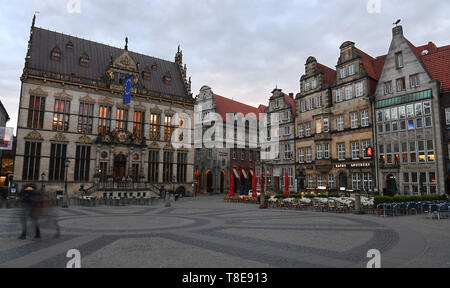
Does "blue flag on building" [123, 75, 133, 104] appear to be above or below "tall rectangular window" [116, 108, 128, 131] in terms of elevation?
above

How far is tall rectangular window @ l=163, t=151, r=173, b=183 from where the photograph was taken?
42.8 m

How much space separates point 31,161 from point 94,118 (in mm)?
8589

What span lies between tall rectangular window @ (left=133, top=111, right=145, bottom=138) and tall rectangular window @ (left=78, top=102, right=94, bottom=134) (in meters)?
5.59

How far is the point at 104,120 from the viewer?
3847cm

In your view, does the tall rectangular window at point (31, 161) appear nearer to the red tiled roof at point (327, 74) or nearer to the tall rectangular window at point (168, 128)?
the tall rectangular window at point (168, 128)

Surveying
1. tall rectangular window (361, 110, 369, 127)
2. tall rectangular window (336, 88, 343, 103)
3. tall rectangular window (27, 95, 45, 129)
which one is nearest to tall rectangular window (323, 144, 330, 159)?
tall rectangular window (361, 110, 369, 127)

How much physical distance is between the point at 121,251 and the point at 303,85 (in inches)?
1522

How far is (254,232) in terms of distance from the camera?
12016mm

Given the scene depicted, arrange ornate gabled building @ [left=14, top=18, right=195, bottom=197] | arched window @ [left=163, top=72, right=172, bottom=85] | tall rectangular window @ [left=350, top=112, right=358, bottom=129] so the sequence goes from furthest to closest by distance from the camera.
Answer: arched window @ [left=163, top=72, right=172, bottom=85]
tall rectangular window @ [left=350, top=112, right=358, bottom=129]
ornate gabled building @ [left=14, top=18, right=195, bottom=197]

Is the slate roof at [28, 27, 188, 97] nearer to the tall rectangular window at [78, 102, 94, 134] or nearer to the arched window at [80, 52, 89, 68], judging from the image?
the arched window at [80, 52, 89, 68]

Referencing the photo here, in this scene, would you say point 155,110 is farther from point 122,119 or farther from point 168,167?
point 168,167

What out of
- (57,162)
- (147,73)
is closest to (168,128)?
(147,73)
